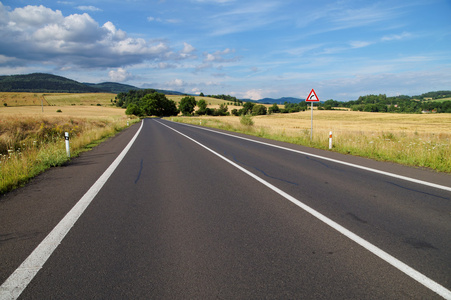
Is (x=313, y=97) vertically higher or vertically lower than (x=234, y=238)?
higher

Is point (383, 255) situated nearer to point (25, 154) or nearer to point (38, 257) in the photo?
point (38, 257)

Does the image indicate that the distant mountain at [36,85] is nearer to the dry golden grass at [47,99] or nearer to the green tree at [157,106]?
the dry golden grass at [47,99]

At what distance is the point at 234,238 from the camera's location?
380 cm

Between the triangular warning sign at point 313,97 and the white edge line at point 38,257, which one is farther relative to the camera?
the triangular warning sign at point 313,97

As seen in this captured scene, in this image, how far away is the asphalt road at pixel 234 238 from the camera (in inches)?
108

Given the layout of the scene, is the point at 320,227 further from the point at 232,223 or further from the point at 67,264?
the point at 67,264

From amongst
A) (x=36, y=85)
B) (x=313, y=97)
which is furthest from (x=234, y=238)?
(x=36, y=85)

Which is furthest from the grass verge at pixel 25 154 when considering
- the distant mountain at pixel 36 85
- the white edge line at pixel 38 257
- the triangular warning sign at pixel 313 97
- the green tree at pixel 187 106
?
the distant mountain at pixel 36 85

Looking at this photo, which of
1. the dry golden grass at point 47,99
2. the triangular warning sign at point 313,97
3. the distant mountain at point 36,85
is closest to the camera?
the triangular warning sign at point 313,97

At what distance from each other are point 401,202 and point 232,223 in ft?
11.1

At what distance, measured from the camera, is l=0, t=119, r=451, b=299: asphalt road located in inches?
108

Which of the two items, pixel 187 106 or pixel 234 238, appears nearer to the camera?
pixel 234 238

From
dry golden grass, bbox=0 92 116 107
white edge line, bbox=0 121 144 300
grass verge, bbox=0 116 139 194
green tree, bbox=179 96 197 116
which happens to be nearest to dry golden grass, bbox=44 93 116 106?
dry golden grass, bbox=0 92 116 107

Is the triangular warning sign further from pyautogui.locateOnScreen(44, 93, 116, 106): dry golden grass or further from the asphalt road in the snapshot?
pyautogui.locateOnScreen(44, 93, 116, 106): dry golden grass
